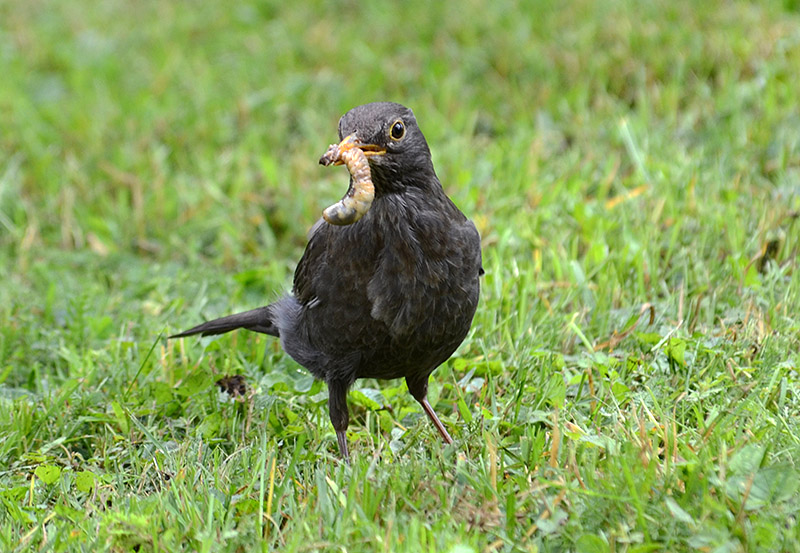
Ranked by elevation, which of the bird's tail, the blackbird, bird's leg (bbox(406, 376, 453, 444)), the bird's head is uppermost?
the bird's head

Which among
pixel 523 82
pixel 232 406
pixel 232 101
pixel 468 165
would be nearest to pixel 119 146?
pixel 232 101

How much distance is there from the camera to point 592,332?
4.32 m

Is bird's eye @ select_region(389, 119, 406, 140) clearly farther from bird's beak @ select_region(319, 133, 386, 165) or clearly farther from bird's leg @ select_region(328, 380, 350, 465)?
bird's leg @ select_region(328, 380, 350, 465)

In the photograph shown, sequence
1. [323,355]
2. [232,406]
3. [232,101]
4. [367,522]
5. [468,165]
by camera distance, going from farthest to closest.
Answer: [232,101], [468,165], [232,406], [323,355], [367,522]

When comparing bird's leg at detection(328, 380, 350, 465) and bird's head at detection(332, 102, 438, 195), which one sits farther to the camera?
bird's leg at detection(328, 380, 350, 465)

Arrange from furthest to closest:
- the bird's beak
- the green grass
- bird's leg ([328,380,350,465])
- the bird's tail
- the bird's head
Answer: the bird's tail → bird's leg ([328,380,350,465]) → the bird's head → the bird's beak → the green grass

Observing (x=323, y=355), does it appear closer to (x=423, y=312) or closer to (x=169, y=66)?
(x=423, y=312)

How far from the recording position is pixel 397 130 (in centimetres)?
332

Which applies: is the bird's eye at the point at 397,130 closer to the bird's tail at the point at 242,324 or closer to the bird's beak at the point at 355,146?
the bird's beak at the point at 355,146

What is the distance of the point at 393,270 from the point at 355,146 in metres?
0.45

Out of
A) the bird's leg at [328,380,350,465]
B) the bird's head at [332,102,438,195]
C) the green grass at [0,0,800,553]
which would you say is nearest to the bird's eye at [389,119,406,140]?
the bird's head at [332,102,438,195]

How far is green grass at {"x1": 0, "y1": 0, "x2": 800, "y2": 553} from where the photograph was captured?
291cm

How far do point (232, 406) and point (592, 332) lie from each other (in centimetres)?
163

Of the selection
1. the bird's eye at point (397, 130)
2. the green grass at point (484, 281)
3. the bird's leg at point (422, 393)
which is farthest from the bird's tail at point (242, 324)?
the bird's eye at point (397, 130)
